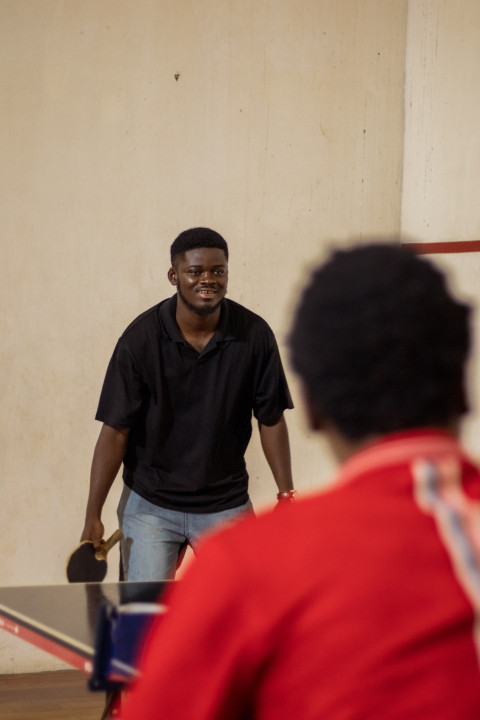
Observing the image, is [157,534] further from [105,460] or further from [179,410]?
[179,410]

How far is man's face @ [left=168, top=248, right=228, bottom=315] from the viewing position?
11.0 ft

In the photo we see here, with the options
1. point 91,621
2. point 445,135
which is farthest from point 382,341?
point 445,135

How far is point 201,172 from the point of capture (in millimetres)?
4160

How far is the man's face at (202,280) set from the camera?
3346mm

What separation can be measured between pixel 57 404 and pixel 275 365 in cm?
107

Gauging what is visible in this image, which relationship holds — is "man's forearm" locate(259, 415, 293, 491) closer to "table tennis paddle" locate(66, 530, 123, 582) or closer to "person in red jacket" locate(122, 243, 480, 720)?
"table tennis paddle" locate(66, 530, 123, 582)

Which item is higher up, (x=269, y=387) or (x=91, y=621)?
(x=269, y=387)

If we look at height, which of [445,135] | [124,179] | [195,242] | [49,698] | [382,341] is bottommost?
[49,698]

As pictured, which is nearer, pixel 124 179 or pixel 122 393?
pixel 122 393

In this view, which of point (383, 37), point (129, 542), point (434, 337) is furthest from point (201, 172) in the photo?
point (434, 337)

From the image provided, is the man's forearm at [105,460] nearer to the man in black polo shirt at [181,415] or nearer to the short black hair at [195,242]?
the man in black polo shirt at [181,415]

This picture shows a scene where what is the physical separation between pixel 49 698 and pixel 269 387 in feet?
4.91

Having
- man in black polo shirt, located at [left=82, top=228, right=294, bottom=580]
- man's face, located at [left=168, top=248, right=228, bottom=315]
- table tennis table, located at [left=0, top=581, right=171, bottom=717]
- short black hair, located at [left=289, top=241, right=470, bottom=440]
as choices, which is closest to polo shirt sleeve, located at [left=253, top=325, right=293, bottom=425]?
man in black polo shirt, located at [left=82, top=228, right=294, bottom=580]

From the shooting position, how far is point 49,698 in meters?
3.72
